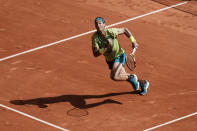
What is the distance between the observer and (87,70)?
53.0ft

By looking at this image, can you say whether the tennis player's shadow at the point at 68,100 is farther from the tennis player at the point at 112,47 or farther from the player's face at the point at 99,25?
the player's face at the point at 99,25

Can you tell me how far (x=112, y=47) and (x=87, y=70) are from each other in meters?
2.43

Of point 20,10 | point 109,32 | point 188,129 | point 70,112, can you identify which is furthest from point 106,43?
point 20,10

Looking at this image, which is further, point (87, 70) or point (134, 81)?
point (87, 70)

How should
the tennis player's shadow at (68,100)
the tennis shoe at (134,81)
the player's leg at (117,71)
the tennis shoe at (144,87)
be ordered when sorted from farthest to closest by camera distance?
the tennis shoe at (144,87) < the tennis shoe at (134,81) < the tennis player's shadow at (68,100) < the player's leg at (117,71)

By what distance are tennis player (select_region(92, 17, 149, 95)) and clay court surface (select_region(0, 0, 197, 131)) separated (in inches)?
30.2

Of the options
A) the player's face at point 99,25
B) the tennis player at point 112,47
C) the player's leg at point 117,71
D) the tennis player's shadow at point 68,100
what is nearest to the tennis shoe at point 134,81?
the tennis player at point 112,47

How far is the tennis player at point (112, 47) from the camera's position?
1360 cm

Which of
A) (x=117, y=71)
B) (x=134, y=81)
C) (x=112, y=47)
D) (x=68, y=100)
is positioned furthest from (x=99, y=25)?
(x=68, y=100)

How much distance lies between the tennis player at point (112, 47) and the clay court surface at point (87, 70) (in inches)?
30.2

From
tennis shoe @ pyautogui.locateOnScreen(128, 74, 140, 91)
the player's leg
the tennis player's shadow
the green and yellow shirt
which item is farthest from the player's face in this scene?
the tennis player's shadow

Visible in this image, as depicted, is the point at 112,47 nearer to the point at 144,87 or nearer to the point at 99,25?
the point at 99,25

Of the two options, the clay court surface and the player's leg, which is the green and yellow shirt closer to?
the player's leg

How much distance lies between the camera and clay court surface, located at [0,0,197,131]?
44.8 ft
